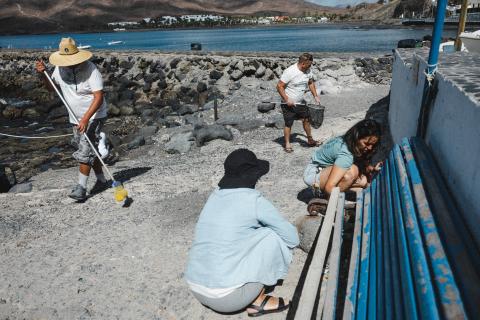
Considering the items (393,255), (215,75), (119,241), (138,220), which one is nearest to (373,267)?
(393,255)

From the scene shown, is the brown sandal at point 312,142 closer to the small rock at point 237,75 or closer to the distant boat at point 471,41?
the distant boat at point 471,41

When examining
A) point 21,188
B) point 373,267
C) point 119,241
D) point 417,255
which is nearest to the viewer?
point 417,255

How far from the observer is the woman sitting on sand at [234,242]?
278cm

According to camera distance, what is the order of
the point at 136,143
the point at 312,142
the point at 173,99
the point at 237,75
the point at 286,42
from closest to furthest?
the point at 312,142 < the point at 136,143 < the point at 237,75 < the point at 173,99 < the point at 286,42

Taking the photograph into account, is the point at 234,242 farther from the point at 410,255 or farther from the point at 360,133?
the point at 360,133

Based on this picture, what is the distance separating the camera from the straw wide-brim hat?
4.80 metres

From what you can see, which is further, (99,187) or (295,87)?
(295,87)

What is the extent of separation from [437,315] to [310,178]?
2.70 m

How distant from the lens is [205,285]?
2811mm

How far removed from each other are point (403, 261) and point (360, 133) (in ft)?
5.60

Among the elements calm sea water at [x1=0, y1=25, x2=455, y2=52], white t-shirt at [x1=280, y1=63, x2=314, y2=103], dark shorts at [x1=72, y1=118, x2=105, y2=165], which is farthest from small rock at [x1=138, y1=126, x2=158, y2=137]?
calm sea water at [x1=0, y1=25, x2=455, y2=52]

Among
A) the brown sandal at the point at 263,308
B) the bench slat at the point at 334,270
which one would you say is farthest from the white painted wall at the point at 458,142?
the brown sandal at the point at 263,308

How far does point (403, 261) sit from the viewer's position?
216cm

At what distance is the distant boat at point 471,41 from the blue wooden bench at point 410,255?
6.26m
